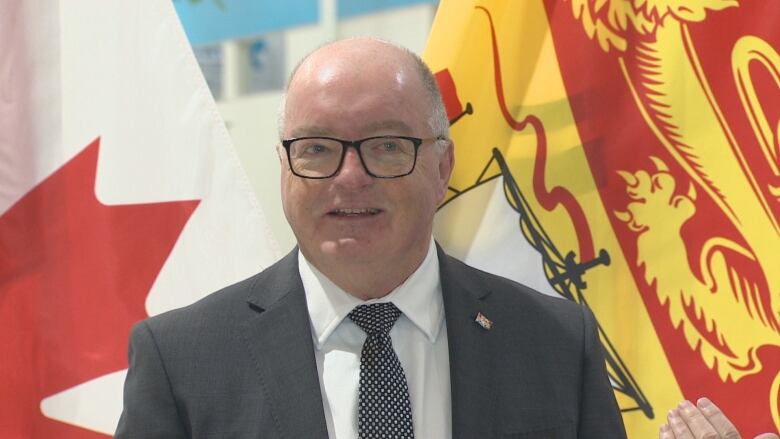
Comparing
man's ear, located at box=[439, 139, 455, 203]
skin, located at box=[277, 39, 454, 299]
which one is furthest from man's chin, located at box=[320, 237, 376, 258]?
man's ear, located at box=[439, 139, 455, 203]

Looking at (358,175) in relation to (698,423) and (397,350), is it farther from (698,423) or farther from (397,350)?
(698,423)

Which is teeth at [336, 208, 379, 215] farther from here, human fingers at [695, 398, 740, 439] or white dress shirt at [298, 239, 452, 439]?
human fingers at [695, 398, 740, 439]

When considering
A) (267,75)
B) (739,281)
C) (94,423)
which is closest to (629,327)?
(739,281)

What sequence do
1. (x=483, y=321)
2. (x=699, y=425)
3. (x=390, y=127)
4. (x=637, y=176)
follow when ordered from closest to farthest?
(x=699, y=425) < (x=390, y=127) < (x=483, y=321) < (x=637, y=176)

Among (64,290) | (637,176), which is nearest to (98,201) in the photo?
(64,290)

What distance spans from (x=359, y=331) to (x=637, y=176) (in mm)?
972

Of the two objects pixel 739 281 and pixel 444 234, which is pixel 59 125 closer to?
pixel 444 234

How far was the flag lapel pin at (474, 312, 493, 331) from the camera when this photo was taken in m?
1.89

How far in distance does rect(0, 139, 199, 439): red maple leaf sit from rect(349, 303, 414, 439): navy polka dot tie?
944 mm

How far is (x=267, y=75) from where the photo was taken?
30.3 ft

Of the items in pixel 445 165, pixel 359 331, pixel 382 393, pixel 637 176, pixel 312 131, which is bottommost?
pixel 382 393

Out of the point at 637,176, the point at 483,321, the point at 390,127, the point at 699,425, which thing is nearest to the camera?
the point at 699,425

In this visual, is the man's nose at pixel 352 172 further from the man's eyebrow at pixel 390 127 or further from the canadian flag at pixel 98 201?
the canadian flag at pixel 98 201

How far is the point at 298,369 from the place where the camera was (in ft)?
5.77
